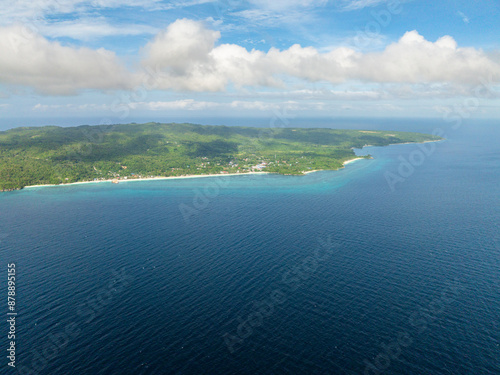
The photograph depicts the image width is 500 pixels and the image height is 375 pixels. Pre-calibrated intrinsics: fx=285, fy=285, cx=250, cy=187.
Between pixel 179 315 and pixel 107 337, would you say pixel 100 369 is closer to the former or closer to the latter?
pixel 107 337

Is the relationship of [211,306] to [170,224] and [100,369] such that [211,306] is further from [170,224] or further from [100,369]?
[170,224]

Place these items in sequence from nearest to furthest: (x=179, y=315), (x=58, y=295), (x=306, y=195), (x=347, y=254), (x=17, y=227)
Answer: (x=179, y=315) < (x=58, y=295) < (x=347, y=254) < (x=17, y=227) < (x=306, y=195)

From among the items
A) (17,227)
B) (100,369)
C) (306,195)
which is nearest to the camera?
(100,369)

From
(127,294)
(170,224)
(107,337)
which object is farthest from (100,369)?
(170,224)

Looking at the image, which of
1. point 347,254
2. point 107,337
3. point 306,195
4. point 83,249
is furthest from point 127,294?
point 306,195

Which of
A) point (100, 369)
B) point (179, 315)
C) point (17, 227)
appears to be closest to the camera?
point (100, 369)

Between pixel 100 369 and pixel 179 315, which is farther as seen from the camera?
pixel 179 315
